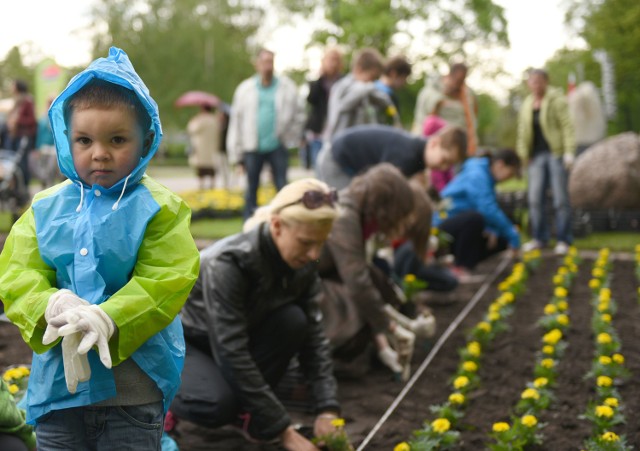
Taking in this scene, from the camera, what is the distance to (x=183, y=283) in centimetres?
213

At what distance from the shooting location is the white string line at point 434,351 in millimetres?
3644

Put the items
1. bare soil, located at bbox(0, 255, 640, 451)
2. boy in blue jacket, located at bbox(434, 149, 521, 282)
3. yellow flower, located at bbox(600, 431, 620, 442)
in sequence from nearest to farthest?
1. yellow flower, located at bbox(600, 431, 620, 442)
2. bare soil, located at bbox(0, 255, 640, 451)
3. boy in blue jacket, located at bbox(434, 149, 521, 282)

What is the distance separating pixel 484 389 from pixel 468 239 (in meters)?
2.93

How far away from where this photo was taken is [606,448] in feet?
9.73

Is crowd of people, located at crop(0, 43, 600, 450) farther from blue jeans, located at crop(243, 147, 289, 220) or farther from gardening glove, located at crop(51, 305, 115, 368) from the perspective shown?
blue jeans, located at crop(243, 147, 289, 220)

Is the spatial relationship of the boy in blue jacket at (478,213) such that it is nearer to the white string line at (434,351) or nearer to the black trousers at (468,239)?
the black trousers at (468,239)

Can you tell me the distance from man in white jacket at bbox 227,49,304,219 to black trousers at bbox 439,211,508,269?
230cm

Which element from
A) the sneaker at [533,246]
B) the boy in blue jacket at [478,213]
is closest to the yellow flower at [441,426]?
the boy in blue jacket at [478,213]

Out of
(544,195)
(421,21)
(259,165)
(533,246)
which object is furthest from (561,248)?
(421,21)

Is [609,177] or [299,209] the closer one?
A: [299,209]

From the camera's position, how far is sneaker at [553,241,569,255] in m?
8.68

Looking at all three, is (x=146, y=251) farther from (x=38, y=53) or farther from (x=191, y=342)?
(x=38, y=53)

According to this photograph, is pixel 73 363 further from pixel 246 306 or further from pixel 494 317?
pixel 494 317

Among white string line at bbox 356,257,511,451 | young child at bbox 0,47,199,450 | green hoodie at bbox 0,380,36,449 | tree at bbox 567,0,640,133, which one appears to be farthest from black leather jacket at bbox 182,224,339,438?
tree at bbox 567,0,640,133
